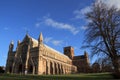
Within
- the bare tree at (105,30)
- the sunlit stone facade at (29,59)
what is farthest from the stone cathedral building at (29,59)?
the bare tree at (105,30)

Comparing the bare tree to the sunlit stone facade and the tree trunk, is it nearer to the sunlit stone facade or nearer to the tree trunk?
the tree trunk

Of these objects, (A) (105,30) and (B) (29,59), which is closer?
(A) (105,30)

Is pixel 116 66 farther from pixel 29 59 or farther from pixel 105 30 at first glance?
pixel 29 59

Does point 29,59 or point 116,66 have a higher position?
point 29,59

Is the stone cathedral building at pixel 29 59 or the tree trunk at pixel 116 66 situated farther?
the stone cathedral building at pixel 29 59

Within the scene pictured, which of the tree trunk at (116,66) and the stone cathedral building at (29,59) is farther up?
the stone cathedral building at (29,59)

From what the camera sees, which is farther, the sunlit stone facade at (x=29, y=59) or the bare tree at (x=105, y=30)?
the sunlit stone facade at (x=29, y=59)

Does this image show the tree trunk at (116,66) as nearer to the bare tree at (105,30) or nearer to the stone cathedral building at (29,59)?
the bare tree at (105,30)

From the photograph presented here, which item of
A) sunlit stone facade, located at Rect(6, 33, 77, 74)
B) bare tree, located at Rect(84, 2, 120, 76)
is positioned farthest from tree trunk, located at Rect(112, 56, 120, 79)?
sunlit stone facade, located at Rect(6, 33, 77, 74)

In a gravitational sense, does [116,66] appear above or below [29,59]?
below

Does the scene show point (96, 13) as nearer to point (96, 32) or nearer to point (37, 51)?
point (96, 32)

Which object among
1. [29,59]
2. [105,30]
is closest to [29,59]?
[29,59]

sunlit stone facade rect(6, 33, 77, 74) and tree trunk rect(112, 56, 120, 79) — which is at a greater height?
sunlit stone facade rect(6, 33, 77, 74)

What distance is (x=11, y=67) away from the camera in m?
70.2
